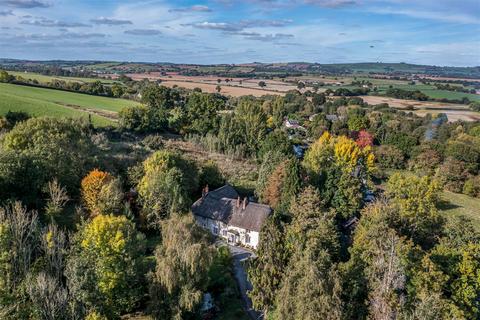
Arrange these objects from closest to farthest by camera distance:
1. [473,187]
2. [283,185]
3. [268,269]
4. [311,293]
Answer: [311,293] → [268,269] → [283,185] → [473,187]

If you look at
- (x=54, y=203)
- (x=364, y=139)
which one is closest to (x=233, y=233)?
(x=54, y=203)

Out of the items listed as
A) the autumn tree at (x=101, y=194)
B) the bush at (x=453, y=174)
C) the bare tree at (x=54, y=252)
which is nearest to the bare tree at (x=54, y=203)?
the autumn tree at (x=101, y=194)

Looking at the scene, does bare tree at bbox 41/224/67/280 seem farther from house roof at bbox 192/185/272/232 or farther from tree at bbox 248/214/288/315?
house roof at bbox 192/185/272/232

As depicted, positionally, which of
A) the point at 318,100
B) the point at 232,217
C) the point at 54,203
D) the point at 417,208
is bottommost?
the point at 232,217

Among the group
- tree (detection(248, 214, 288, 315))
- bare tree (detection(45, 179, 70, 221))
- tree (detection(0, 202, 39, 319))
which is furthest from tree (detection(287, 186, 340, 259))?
bare tree (detection(45, 179, 70, 221))

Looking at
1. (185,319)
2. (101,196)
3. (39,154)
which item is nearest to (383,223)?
(185,319)

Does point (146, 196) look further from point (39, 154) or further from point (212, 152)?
point (212, 152)

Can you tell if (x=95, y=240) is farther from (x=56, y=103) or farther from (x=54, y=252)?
(x=56, y=103)

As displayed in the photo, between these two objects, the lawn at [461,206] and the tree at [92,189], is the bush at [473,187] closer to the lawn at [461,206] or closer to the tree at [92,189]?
the lawn at [461,206]
